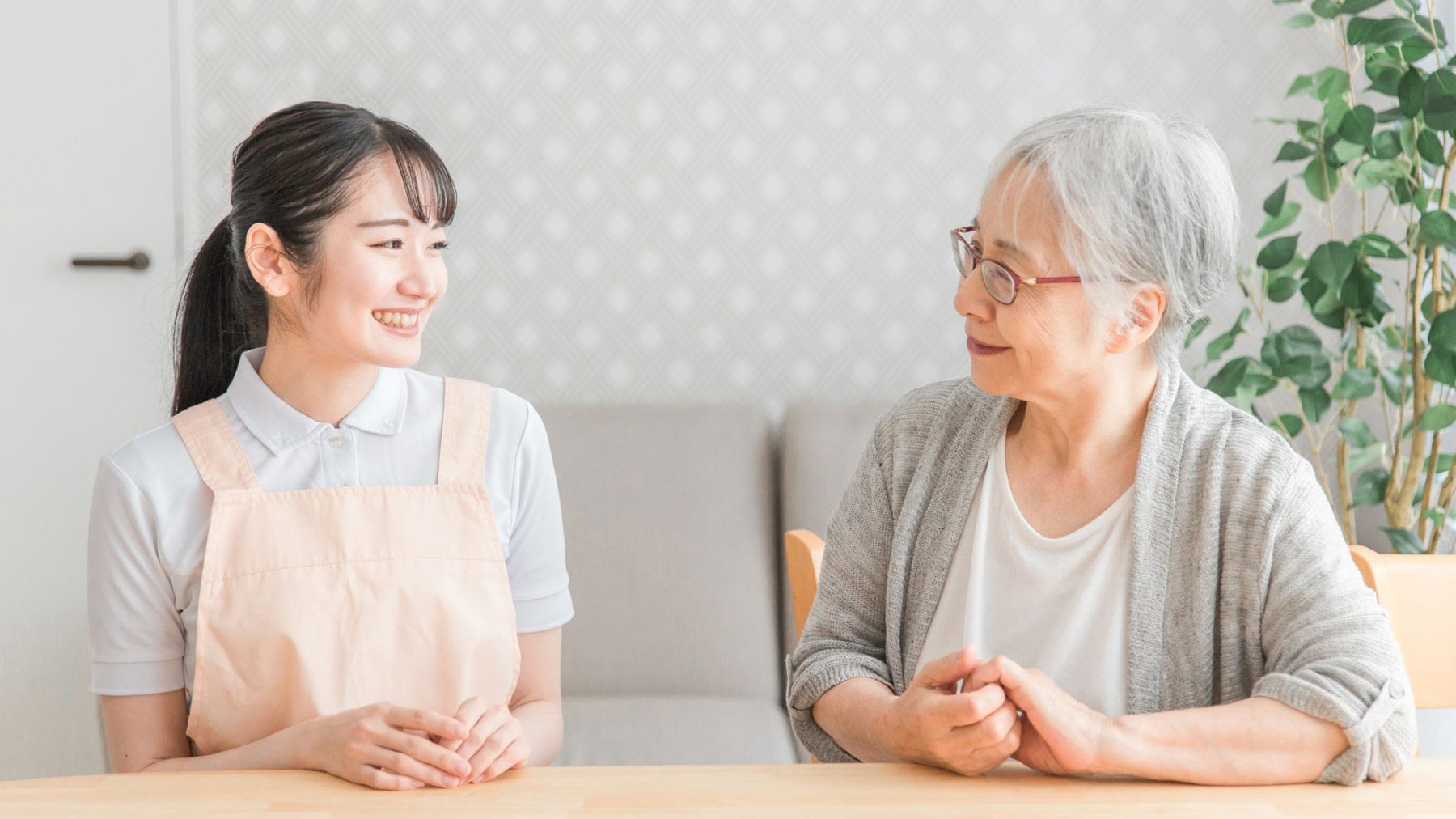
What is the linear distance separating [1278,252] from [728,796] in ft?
5.60

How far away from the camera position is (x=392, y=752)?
1.00 m

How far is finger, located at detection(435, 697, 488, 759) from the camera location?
1013mm

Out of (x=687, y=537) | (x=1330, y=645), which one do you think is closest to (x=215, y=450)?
(x=1330, y=645)

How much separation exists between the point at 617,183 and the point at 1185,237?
1.54 metres

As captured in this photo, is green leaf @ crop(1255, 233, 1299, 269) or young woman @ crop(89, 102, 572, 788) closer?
young woman @ crop(89, 102, 572, 788)

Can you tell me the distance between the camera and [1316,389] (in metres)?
2.23

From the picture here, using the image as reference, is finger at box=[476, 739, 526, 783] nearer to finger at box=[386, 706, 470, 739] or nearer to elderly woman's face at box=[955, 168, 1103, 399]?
finger at box=[386, 706, 470, 739]

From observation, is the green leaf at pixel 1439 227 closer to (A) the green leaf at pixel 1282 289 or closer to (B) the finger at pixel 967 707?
(A) the green leaf at pixel 1282 289

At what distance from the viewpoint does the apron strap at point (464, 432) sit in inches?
51.3

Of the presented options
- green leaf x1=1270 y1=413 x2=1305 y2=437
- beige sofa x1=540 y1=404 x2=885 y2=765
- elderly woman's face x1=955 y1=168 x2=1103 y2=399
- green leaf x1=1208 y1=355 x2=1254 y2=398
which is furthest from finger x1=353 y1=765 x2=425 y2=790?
green leaf x1=1270 y1=413 x2=1305 y2=437

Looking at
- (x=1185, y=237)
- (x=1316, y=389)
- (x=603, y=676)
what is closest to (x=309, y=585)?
(x=1185, y=237)

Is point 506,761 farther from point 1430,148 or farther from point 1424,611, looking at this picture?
point 1430,148

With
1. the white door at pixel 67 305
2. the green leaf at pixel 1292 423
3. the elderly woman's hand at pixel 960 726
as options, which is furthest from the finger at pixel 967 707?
the white door at pixel 67 305

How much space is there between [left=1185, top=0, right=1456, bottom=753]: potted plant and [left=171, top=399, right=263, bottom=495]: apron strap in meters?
1.73
